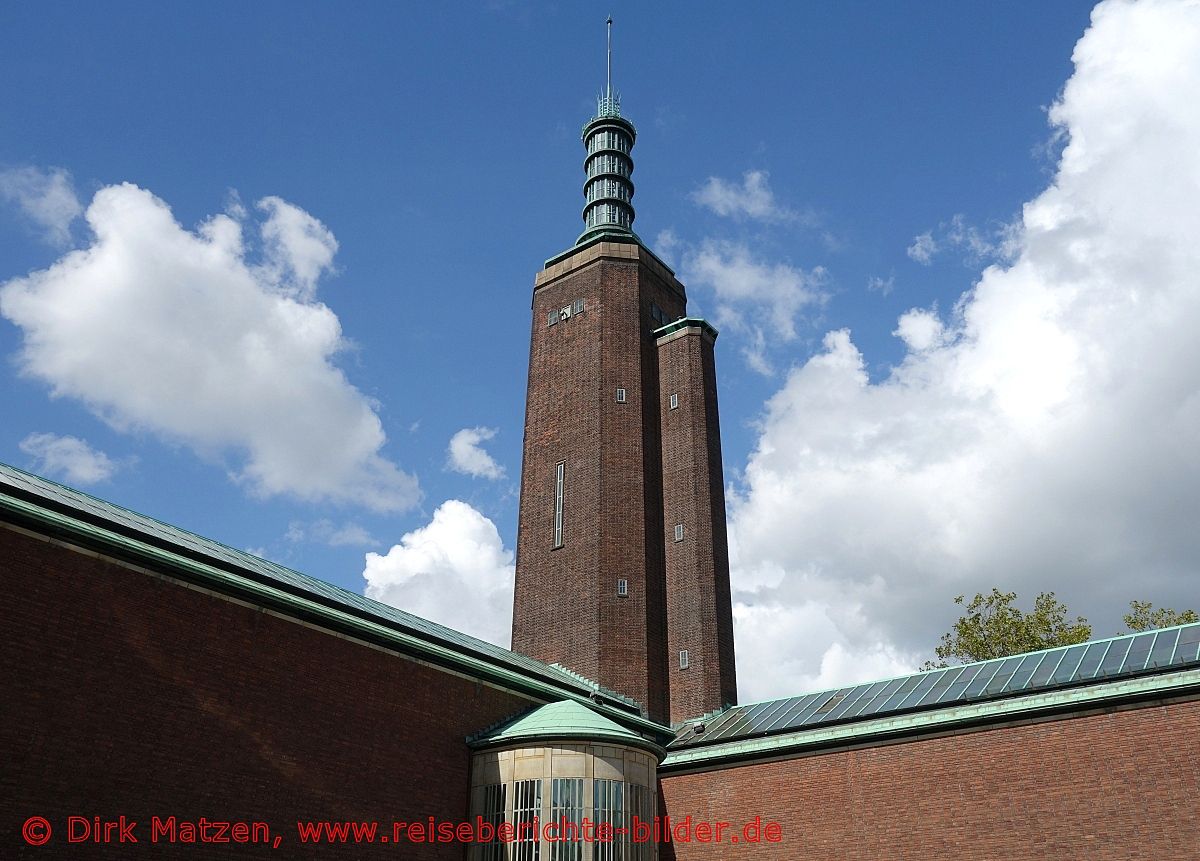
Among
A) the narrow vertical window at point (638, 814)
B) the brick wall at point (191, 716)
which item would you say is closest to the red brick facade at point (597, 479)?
the narrow vertical window at point (638, 814)

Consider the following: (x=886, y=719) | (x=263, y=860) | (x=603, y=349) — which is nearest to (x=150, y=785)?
(x=263, y=860)

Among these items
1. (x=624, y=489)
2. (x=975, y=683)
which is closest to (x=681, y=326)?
(x=624, y=489)

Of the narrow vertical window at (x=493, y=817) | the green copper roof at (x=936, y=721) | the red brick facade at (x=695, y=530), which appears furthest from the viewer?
the red brick facade at (x=695, y=530)

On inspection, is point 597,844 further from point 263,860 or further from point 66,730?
point 66,730

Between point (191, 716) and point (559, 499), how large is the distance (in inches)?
760

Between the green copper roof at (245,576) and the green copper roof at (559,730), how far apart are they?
56.0 inches

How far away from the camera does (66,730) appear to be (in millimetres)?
15562

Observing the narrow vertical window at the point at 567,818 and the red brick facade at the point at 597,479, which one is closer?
the narrow vertical window at the point at 567,818

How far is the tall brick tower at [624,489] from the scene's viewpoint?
106ft

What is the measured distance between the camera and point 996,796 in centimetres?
2053

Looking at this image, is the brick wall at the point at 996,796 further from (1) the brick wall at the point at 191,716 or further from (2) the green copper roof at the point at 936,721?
(1) the brick wall at the point at 191,716

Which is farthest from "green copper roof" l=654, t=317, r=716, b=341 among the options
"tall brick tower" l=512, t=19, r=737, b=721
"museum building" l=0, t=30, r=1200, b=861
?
"museum building" l=0, t=30, r=1200, b=861

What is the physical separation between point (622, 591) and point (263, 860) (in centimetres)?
1695

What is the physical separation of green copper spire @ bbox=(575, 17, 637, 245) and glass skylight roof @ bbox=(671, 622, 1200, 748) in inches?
863
